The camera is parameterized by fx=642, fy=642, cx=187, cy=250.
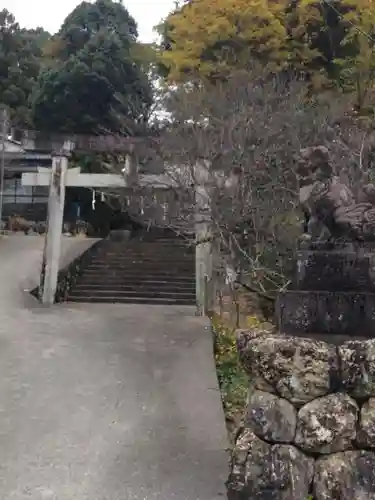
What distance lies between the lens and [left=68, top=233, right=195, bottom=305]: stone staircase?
1620 cm

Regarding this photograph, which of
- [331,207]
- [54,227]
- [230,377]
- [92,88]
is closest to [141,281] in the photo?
[54,227]

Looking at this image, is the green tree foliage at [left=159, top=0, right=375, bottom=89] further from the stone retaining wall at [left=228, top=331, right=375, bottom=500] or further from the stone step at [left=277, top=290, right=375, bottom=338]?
the stone retaining wall at [left=228, top=331, right=375, bottom=500]

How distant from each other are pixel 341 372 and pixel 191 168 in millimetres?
→ 9305

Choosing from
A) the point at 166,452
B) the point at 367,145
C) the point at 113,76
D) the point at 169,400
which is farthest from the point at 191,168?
the point at 113,76

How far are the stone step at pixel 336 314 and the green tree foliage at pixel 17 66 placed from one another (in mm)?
25638

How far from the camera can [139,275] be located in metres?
17.9

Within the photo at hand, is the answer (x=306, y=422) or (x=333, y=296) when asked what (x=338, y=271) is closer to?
(x=333, y=296)

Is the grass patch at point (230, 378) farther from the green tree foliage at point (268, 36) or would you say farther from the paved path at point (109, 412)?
the green tree foliage at point (268, 36)

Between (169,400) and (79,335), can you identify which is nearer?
(169,400)

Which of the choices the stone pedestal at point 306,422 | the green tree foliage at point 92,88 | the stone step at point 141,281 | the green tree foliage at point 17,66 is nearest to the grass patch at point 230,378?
the stone pedestal at point 306,422

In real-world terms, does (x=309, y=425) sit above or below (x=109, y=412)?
above

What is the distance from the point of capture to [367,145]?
42.4 feet

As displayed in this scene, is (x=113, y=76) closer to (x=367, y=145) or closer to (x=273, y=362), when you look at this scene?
(x=367, y=145)

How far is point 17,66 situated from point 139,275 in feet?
60.3
